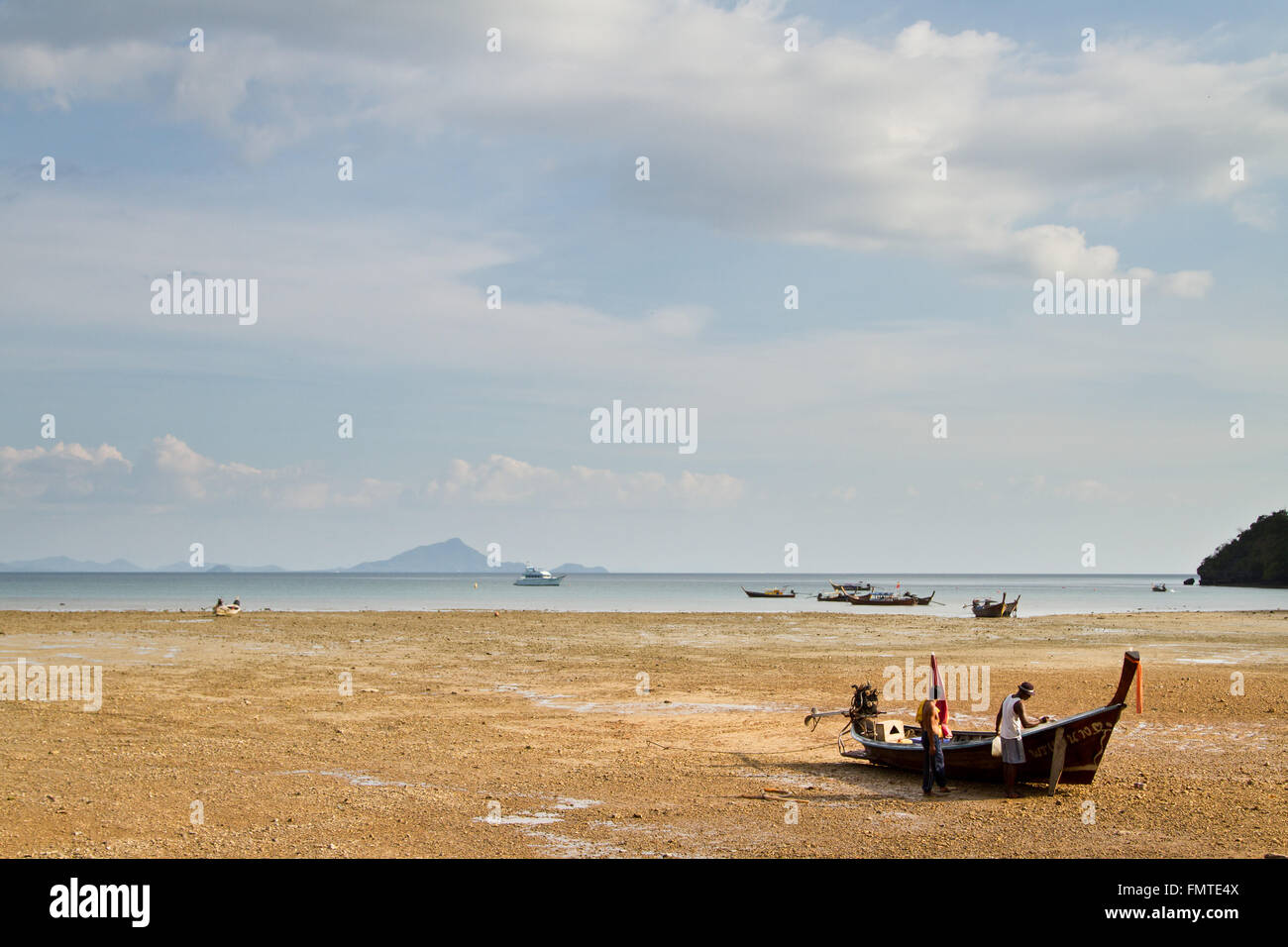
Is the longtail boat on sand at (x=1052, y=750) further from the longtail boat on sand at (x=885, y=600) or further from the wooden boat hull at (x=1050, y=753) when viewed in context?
the longtail boat on sand at (x=885, y=600)

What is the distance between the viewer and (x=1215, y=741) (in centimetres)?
1906

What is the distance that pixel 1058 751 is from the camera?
14648 mm

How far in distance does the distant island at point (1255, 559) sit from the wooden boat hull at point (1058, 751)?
15756cm

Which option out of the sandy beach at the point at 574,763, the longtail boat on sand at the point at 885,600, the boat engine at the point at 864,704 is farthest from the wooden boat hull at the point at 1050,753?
the longtail boat on sand at the point at 885,600

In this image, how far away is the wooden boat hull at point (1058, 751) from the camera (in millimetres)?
14406

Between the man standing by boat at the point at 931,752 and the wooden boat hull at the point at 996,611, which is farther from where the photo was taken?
the wooden boat hull at the point at 996,611

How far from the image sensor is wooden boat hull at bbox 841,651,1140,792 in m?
14.4

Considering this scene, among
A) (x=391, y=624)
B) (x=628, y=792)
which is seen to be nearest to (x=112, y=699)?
(x=628, y=792)

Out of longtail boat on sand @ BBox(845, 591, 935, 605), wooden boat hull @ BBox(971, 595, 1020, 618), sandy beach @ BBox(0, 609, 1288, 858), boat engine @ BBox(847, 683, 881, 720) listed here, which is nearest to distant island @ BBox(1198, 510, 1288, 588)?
longtail boat on sand @ BBox(845, 591, 935, 605)

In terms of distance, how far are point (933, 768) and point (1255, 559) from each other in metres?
171
